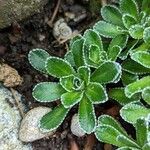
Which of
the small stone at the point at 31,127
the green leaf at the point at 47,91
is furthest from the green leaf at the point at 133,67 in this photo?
the small stone at the point at 31,127

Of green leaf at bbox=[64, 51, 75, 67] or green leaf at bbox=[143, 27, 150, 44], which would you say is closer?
green leaf at bbox=[143, 27, 150, 44]

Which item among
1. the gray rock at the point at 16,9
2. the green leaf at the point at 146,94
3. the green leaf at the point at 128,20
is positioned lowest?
the green leaf at the point at 146,94

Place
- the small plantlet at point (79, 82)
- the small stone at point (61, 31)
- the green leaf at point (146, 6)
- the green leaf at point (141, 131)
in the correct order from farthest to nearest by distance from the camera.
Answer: the small stone at point (61, 31) < the green leaf at point (146, 6) < the small plantlet at point (79, 82) < the green leaf at point (141, 131)

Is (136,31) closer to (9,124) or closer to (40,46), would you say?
(40,46)

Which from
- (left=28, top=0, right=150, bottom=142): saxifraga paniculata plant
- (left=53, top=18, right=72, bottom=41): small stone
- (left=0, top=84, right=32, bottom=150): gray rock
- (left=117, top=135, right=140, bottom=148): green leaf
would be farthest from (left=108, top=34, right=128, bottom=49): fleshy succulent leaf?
(left=0, top=84, right=32, bottom=150): gray rock

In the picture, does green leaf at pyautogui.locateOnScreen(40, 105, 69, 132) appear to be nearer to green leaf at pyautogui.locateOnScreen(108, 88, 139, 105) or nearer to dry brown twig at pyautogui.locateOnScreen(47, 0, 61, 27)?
green leaf at pyautogui.locateOnScreen(108, 88, 139, 105)

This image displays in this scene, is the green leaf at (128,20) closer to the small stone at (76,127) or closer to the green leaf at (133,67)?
the green leaf at (133,67)
